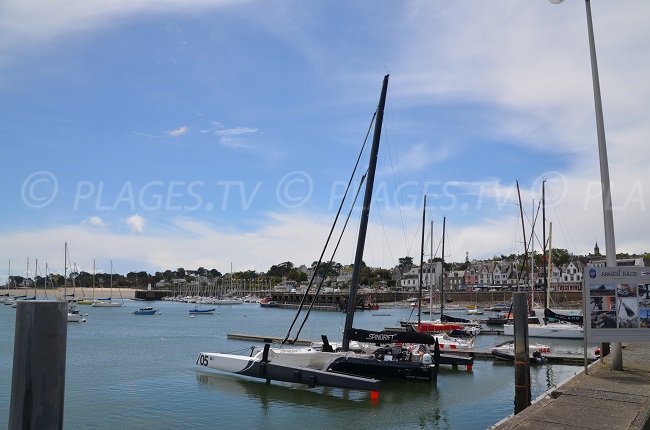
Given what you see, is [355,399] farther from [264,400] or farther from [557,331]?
[557,331]

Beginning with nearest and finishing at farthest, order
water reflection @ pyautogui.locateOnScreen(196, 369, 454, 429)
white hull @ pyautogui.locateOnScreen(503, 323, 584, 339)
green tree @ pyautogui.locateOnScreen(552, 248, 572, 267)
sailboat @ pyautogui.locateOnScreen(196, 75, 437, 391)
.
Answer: water reflection @ pyautogui.locateOnScreen(196, 369, 454, 429) → sailboat @ pyautogui.locateOnScreen(196, 75, 437, 391) → white hull @ pyautogui.locateOnScreen(503, 323, 584, 339) → green tree @ pyautogui.locateOnScreen(552, 248, 572, 267)

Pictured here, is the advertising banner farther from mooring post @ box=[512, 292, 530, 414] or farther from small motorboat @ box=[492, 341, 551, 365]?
small motorboat @ box=[492, 341, 551, 365]

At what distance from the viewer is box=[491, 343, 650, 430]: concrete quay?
10.4 m

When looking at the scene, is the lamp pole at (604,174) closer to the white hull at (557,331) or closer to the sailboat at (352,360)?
the sailboat at (352,360)

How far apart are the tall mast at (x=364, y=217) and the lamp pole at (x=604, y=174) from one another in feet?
37.0

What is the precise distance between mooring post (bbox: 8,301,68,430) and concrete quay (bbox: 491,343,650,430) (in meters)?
7.58

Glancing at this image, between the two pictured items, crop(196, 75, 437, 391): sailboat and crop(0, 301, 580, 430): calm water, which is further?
crop(196, 75, 437, 391): sailboat

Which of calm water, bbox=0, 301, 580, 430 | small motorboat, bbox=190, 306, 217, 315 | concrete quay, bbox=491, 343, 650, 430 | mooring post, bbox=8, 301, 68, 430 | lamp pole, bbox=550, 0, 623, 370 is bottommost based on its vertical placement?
small motorboat, bbox=190, 306, 217, 315

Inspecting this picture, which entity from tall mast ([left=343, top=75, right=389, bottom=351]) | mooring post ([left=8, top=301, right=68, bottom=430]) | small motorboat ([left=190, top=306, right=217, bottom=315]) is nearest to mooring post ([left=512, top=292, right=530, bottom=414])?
tall mast ([left=343, top=75, right=389, bottom=351])

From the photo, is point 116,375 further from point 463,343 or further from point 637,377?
point 637,377

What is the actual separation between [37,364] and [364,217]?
67.7ft

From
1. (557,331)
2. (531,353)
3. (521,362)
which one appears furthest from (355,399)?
(557,331)

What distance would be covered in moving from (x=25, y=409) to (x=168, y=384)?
2210cm

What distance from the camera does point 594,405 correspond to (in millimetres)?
11875
